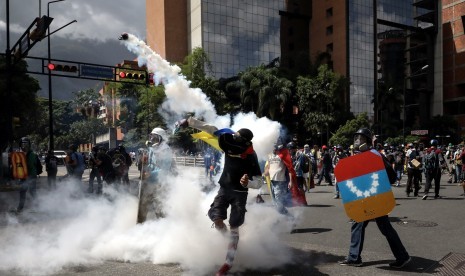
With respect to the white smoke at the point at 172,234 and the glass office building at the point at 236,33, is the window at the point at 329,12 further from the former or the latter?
the white smoke at the point at 172,234

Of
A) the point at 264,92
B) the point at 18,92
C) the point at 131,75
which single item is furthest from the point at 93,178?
the point at 264,92

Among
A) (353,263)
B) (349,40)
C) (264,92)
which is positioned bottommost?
(353,263)

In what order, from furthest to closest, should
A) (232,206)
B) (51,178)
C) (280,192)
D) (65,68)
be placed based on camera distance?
1. (65,68)
2. (51,178)
3. (280,192)
4. (232,206)

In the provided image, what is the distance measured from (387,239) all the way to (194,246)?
241 centimetres

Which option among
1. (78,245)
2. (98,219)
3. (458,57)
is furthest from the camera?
(458,57)

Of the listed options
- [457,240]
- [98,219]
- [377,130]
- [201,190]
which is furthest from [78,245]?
[377,130]

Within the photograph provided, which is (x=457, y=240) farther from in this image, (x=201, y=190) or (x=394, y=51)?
(x=394, y=51)

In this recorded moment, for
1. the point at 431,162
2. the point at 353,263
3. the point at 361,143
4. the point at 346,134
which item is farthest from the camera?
the point at 346,134

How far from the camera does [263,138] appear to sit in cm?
675

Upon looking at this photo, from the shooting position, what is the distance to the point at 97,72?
65.8 feet

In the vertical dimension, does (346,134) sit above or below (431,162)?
above

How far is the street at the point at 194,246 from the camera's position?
531 cm

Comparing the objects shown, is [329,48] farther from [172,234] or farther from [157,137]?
[172,234]

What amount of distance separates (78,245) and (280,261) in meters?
2.97
